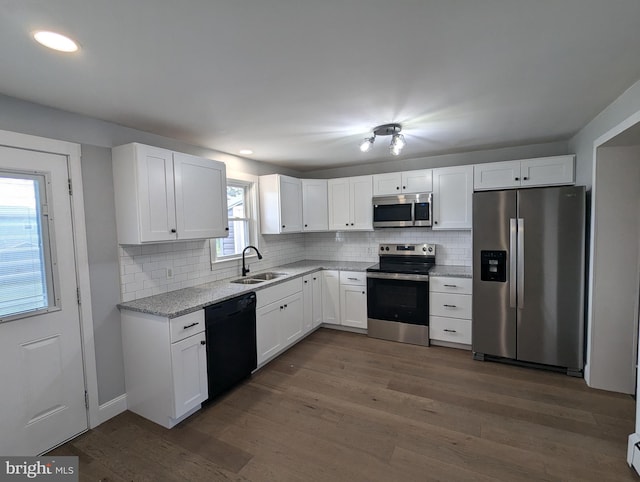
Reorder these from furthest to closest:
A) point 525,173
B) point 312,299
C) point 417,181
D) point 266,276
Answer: point 312,299 → point 417,181 → point 266,276 → point 525,173

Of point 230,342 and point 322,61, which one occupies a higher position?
point 322,61

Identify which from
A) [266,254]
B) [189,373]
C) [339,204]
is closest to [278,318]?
[266,254]

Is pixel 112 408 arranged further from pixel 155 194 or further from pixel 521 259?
pixel 521 259

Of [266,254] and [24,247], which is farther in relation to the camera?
[266,254]

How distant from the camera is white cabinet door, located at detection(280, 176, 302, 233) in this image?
3953mm

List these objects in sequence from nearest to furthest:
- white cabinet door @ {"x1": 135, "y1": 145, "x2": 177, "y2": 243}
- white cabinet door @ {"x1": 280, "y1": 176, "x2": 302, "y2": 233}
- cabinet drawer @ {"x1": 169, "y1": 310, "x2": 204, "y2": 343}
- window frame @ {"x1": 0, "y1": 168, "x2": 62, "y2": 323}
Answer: window frame @ {"x1": 0, "y1": 168, "x2": 62, "y2": 323} < cabinet drawer @ {"x1": 169, "y1": 310, "x2": 204, "y2": 343} < white cabinet door @ {"x1": 135, "y1": 145, "x2": 177, "y2": 243} < white cabinet door @ {"x1": 280, "y1": 176, "x2": 302, "y2": 233}

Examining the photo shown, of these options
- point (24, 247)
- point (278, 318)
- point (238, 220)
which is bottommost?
point (278, 318)

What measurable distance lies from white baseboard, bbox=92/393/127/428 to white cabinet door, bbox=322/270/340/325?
2.50m

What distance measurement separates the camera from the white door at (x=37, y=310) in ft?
6.15

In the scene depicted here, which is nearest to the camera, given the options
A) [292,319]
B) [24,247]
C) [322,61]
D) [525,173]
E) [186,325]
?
[322,61]

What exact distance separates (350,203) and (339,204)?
17 cm

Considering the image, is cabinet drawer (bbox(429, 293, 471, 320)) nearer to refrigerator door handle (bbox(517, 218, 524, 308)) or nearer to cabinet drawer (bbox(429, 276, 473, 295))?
cabinet drawer (bbox(429, 276, 473, 295))

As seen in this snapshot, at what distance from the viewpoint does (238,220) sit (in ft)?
12.4

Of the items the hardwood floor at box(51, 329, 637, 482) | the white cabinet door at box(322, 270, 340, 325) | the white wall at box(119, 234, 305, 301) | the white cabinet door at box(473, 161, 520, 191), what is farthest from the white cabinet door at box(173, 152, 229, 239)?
the white cabinet door at box(473, 161, 520, 191)
